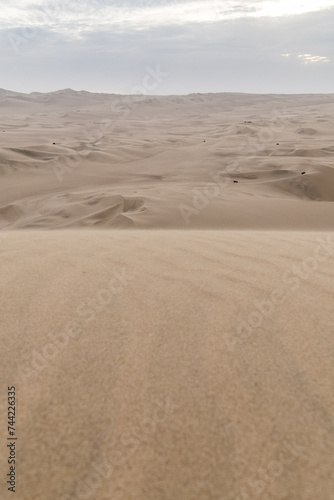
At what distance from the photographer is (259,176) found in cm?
601

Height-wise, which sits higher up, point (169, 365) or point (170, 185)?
point (169, 365)

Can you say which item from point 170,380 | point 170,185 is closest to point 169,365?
point 170,380

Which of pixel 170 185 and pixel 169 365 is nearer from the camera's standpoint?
pixel 169 365

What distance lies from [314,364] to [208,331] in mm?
345

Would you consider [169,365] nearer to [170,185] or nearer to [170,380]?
[170,380]

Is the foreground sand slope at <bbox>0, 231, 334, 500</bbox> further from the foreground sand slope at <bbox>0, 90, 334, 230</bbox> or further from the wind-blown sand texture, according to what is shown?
the foreground sand slope at <bbox>0, 90, 334, 230</bbox>

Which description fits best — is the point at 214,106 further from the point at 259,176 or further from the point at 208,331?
the point at 208,331

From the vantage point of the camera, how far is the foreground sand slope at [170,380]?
937 mm

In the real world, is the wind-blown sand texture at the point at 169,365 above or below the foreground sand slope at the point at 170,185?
above

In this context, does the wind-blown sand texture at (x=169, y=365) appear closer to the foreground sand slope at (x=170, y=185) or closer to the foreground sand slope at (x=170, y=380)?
the foreground sand slope at (x=170, y=380)

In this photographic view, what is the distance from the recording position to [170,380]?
1.20m

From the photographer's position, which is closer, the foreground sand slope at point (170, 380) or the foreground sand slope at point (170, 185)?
the foreground sand slope at point (170, 380)

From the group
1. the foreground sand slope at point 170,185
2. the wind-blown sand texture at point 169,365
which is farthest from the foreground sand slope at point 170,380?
the foreground sand slope at point 170,185

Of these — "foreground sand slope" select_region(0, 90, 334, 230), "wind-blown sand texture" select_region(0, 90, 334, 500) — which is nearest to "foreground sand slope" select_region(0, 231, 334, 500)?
"wind-blown sand texture" select_region(0, 90, 334, 500)
